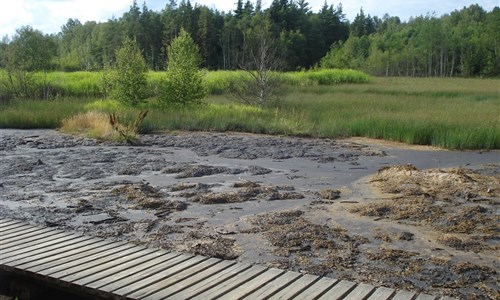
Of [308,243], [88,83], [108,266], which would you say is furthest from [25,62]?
[108,266]

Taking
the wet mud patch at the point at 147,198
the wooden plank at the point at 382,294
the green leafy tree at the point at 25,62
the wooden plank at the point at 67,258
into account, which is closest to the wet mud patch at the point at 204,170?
the wet mud patch at the point at 147,198

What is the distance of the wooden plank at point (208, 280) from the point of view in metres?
4.70

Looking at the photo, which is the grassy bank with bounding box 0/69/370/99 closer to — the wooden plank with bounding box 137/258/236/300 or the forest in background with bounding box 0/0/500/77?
the forest in background with bounding box 0/0/500/77

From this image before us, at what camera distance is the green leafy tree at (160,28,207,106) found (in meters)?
26.8

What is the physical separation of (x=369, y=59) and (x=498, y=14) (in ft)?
54.0

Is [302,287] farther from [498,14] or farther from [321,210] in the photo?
[498,14]

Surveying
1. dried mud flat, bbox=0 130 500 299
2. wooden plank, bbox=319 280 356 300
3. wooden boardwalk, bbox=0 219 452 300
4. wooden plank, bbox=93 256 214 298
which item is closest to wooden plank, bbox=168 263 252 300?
wooden boardwalk, bbox=0 219 452 300

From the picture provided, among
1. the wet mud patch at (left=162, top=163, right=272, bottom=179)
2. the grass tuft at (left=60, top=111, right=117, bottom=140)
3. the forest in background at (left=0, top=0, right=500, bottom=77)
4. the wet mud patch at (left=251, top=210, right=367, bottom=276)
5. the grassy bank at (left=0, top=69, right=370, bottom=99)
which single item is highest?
the forest in background at (left=0, top=0, right=500, bottom=77)

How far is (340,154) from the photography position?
613 inches

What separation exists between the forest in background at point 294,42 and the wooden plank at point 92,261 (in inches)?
1965

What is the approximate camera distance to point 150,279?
5027mm

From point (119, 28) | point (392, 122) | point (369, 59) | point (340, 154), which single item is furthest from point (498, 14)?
point (340, 154)

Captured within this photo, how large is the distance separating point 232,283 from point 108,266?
4.09 feet

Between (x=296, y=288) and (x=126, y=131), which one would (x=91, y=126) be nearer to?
(x=126, y=131)
